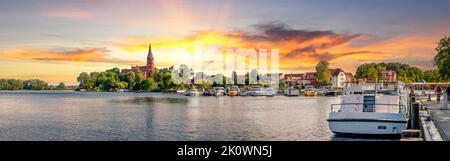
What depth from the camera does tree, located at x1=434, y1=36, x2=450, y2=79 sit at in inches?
1404

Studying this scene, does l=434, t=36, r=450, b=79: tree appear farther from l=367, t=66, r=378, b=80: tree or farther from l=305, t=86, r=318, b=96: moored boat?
l=305, t=86, r=318, b=96: moored boat

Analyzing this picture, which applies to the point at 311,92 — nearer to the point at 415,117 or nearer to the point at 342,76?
the point at 342,76

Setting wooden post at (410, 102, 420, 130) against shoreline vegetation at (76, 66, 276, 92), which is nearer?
wooden post at (410, 102, 420, 130)

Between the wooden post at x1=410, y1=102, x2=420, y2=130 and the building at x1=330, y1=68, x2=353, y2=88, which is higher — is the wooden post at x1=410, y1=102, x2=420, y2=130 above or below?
below

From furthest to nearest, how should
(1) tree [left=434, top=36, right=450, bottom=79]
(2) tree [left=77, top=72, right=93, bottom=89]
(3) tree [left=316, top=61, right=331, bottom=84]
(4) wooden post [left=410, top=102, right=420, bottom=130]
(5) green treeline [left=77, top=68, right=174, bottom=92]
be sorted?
(5) green treeline [left=77, top=68, right=174, bottom=92]
(2) tree [left=77, top=72, right=93, bottom=89]
(3) tree [left=316, top=61, right=331, bottom=84]
(1) tree [left=434, top=36, right=450, bottom=79]
(4) wooden post [left=410, top=102, right=420, bottom=130]

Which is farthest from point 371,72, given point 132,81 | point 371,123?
point 132,81

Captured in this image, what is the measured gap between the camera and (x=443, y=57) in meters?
36.9

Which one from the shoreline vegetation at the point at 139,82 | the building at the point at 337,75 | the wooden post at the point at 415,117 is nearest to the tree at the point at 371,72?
the building at the point at 337,75

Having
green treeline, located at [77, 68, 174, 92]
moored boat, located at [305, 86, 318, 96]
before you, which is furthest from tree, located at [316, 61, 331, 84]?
green treeline, located at [77, 68, 174, 92]

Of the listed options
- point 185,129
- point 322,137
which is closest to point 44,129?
point 185,129

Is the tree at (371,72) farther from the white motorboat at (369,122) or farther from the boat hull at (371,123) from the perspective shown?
the boat hull at (371,123)
